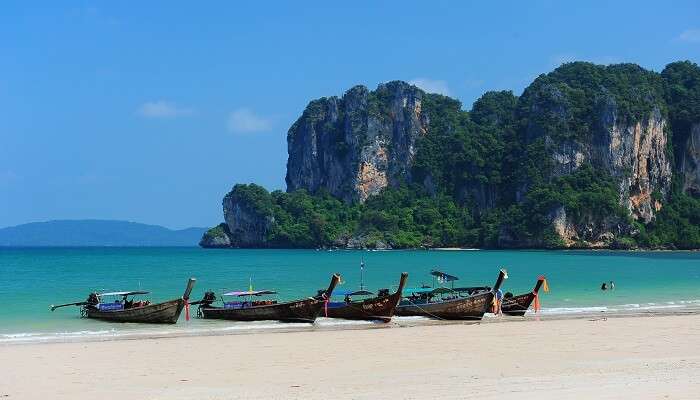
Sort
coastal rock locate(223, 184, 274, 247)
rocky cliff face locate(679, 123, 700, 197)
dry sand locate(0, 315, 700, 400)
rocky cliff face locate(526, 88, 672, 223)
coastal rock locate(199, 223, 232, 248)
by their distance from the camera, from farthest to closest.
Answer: coastal rock locate(199, 223, 232, 248)
coastal rock locate(223, 184, 274, 247)
rocky cliff face locate(679, 123, 700, 197)
rocky cliff face locate(526, 88, 672, 223)
dry sand locate(0, 315, 700, 400)

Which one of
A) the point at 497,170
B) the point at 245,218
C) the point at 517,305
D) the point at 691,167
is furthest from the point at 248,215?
the point at 517,305

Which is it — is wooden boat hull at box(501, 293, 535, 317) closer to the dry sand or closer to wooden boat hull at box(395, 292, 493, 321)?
wooden boat hull at box(395, 292, 493, 321)

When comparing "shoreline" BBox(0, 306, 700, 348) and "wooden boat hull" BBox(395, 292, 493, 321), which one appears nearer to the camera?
"shoreline" BBox(0, 306, 700, 348)

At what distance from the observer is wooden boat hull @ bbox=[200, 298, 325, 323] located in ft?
86.6

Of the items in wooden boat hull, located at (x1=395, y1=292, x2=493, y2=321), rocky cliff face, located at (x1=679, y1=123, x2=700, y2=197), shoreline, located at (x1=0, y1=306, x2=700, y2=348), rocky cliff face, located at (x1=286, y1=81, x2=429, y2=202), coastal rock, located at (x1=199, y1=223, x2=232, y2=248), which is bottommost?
shoreline, located at (x1=0, y1=306, x2=700, y2=348)

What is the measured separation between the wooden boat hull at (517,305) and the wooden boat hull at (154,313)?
1164cm

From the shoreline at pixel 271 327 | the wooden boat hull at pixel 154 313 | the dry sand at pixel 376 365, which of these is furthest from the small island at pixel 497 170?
the dry sand at pixel 376 365

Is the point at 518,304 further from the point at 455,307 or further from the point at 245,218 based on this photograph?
the point at 245,218

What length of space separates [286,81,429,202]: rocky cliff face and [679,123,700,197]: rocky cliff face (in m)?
49.8

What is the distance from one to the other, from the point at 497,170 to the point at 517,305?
416ft

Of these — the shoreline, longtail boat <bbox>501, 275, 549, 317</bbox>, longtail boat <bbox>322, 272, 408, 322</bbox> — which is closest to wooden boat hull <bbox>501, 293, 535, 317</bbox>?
longtail boat <bbox>501, 275, 549, 317</bbox>

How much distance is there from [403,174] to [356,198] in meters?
11.2

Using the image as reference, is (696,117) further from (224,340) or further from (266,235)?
(224,340)

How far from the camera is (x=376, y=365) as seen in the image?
1633 cm
